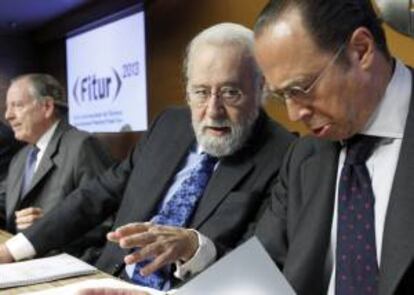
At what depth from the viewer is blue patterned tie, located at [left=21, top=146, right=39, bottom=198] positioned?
253cm

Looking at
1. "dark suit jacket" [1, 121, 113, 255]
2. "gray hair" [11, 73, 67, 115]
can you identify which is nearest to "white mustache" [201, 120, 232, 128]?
"dark suit jacket" [1, 121, 113, 255]

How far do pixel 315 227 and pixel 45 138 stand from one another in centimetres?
185

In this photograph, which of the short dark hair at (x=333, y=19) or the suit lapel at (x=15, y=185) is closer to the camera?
the short dark hair at (x=333, y=19)

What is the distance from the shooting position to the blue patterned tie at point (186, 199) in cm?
159

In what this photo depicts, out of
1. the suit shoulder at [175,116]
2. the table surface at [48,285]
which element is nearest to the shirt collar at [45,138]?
the suit shoulder at [175,116]

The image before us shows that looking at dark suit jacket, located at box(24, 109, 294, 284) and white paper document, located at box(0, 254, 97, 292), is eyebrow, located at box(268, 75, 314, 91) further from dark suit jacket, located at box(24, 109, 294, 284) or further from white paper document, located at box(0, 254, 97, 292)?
white paper document, located at box(0, 254, 97, 292)

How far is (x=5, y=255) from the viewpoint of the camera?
1593 millimetres

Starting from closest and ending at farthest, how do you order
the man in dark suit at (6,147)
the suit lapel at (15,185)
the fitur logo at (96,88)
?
the suit lapel at (15,185) < the man in dark suit at (6,147) < the fitur logo at (96,88)

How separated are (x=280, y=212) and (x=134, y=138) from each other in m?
3.93

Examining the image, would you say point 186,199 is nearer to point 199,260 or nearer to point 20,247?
point 199,260

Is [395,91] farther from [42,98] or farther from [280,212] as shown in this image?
[42,98]

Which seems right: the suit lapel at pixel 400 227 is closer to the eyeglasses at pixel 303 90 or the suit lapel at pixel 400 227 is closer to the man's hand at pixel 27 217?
the eyeglasses at pixel 303 90

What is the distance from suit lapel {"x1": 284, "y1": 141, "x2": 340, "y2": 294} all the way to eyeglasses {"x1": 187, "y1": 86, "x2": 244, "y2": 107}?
493 mm

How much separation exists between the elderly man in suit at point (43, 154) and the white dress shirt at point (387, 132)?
1.26 metres
